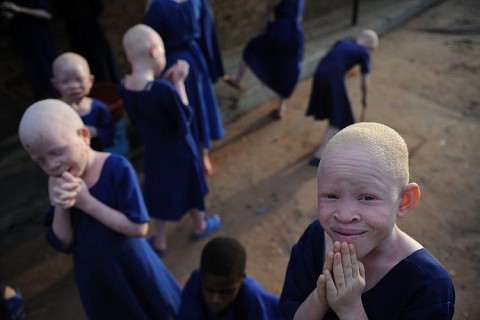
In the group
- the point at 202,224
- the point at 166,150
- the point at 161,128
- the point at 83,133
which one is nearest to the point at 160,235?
the point at 202,224

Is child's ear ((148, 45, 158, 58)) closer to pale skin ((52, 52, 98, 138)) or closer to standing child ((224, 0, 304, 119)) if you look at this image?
→ pale skin ((52, 52, 98, 138))

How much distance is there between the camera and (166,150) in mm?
3010

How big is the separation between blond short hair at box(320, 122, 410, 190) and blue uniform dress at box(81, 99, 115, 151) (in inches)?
87.5

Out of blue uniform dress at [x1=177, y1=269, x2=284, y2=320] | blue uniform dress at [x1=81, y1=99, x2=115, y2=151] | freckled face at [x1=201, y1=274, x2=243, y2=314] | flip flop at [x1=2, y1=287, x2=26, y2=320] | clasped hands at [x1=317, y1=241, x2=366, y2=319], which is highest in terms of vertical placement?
A: clasped hands at [x1=317, y1=241, x2=366, y2=319]

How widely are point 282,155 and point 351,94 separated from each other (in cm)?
208

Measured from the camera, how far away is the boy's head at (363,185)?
1.00 meters

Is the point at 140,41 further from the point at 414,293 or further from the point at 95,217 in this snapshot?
the point at 414,293

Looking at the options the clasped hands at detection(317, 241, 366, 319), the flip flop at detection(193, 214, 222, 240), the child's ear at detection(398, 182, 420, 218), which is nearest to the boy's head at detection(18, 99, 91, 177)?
the clasped hands at detection(317, 241, 366, 319)

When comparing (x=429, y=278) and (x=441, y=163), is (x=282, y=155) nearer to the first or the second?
(x=441, y=163)

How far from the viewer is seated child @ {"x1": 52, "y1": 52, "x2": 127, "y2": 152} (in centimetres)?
272

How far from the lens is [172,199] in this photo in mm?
3105

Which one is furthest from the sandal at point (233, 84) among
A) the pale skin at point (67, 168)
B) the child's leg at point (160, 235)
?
the pale skin at point (67, 168)

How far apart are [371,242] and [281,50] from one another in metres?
4.36

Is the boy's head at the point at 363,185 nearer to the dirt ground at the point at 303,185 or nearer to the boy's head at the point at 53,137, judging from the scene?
the boy's head at the point at 53,137
